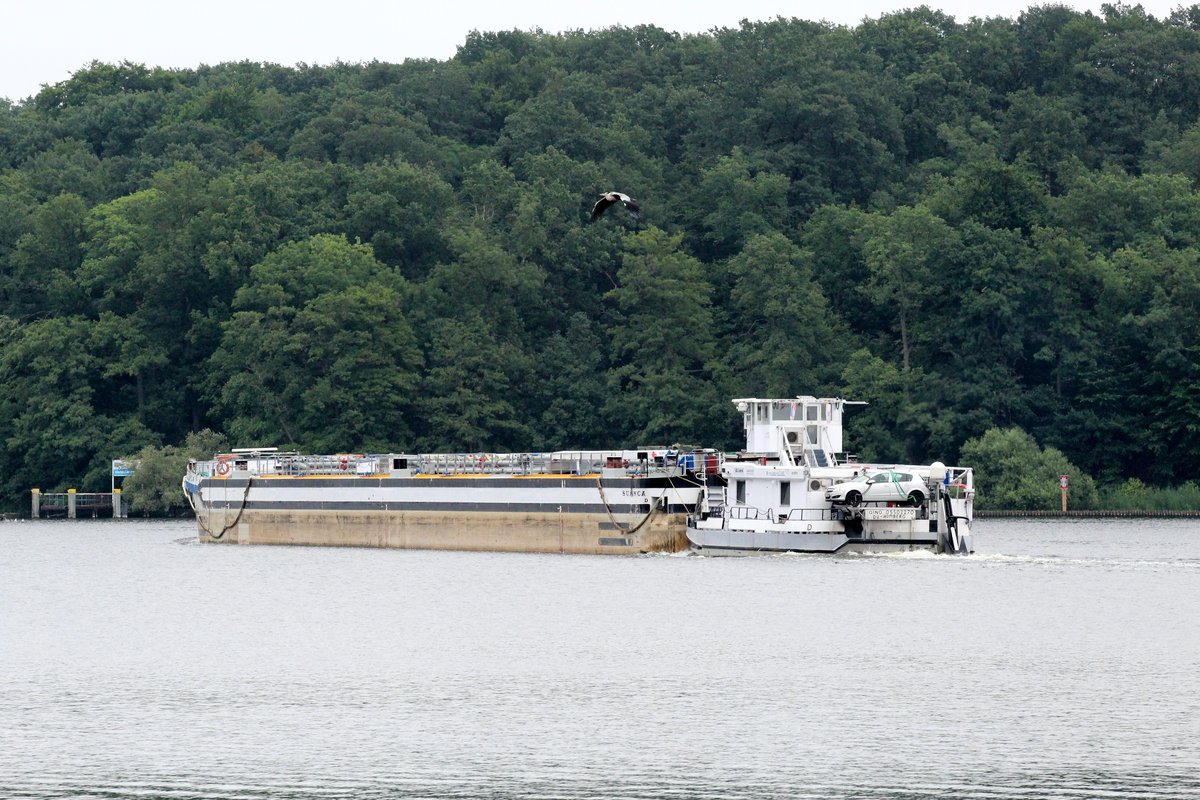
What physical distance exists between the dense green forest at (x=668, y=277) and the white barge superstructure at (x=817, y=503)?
44.1m

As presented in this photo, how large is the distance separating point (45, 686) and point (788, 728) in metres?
23.6

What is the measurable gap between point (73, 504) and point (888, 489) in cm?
9225

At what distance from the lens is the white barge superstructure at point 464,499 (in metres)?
103

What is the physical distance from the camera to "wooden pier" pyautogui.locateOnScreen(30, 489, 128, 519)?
547 feet

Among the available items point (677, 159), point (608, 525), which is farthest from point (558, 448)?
point (608, 525)

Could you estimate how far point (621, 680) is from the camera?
62812mm

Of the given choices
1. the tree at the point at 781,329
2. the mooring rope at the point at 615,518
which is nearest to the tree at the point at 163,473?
the tree at the point at 781,329

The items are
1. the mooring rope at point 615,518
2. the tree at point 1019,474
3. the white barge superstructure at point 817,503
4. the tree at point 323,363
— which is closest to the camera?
the white barge superstructure at point 817,503

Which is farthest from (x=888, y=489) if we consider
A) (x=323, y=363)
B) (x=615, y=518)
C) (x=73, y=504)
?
(x=73, y=504)

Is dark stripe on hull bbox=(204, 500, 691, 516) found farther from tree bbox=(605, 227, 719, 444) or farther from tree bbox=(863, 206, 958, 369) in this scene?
tree bbox=(863, 206, 958, 369)

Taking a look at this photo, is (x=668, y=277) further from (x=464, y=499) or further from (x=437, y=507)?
(x=464, y=499)

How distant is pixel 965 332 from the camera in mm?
151375

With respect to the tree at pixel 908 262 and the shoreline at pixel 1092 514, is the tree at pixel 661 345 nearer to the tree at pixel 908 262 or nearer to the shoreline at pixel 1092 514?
the tree at pixel 908 262

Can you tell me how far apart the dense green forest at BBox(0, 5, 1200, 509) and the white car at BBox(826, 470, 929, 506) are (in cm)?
4906
